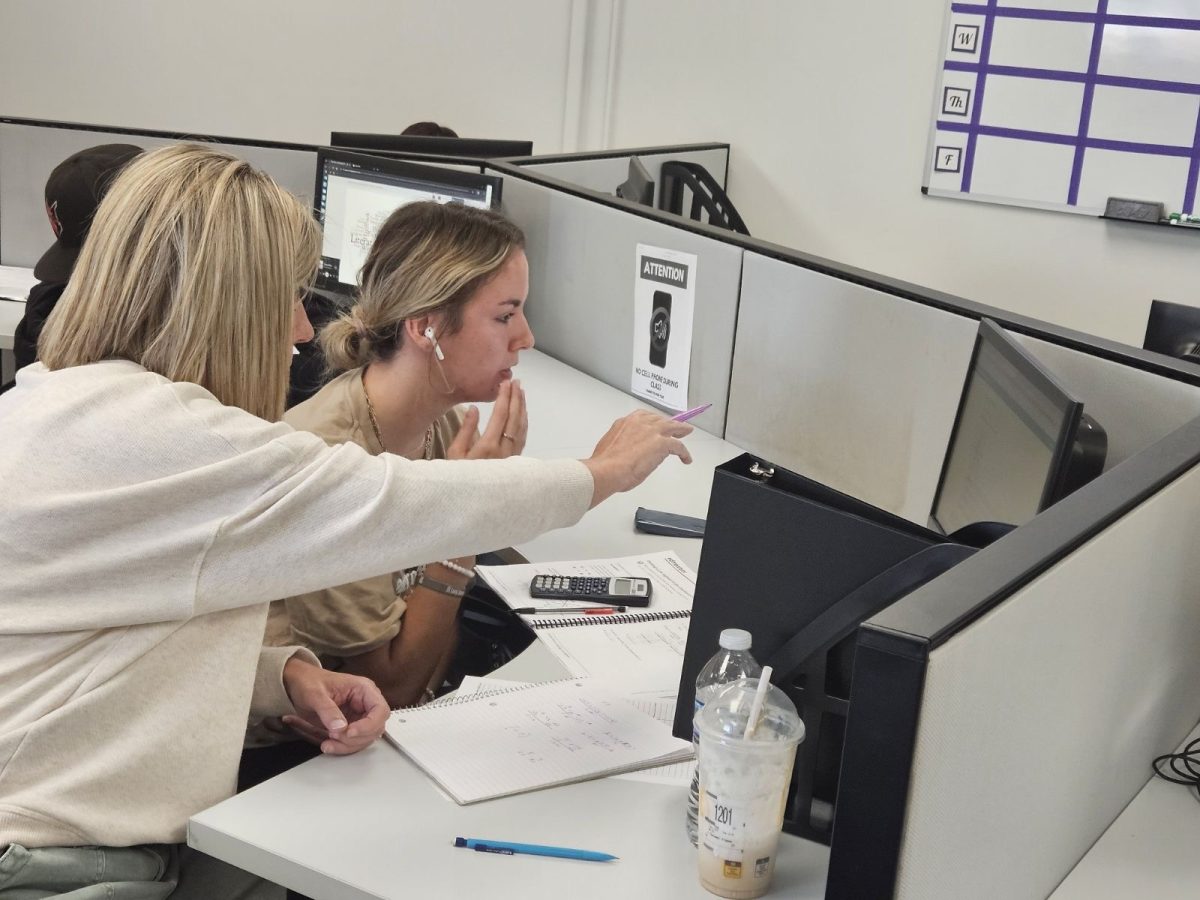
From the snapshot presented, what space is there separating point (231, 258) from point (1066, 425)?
78 centimetres

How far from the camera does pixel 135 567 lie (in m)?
1.07

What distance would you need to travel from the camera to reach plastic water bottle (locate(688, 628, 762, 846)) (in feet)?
3.54

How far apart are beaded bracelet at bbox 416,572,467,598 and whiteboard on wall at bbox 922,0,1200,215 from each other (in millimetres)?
2712

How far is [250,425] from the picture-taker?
1104 mm

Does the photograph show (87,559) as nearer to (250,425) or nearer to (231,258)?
(250,425)

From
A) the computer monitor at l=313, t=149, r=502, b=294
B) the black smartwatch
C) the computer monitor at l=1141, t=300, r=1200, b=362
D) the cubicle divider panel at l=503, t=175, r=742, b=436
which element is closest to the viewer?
the computer monitor at l=1141, t=300, r=1200, b=362

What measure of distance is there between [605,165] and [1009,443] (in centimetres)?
211

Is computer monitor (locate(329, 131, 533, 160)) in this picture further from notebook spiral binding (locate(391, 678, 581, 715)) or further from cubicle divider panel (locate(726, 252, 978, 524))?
notebook spiral binding (locate(391, 678, 581, 715))

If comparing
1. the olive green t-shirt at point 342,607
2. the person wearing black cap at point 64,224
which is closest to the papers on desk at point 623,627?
the olive green t-shirt at point 342,607

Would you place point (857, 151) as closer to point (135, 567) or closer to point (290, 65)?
point (290, 65)

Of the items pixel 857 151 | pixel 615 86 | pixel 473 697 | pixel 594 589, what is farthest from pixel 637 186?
pixel 473 697

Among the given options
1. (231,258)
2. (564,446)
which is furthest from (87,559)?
(564,446)

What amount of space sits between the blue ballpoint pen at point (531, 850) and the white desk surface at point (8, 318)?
85.4 inches

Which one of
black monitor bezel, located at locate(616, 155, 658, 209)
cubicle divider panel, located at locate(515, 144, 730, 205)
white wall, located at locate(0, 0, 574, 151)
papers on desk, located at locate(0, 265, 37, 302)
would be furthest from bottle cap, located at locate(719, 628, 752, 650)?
white wall, located at locate(0, 0, 574, 151)
